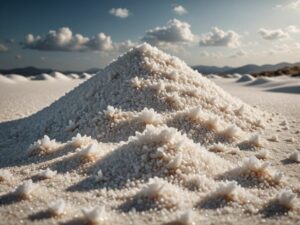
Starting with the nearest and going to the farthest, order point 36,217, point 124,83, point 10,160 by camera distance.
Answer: point 36,217 < point 10,160 < point 124,83

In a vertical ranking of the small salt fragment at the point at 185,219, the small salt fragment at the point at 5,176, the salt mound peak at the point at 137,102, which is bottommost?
the small salt fragment at the point at 185,219

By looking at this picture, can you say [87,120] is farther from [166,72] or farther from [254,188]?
[254,188]

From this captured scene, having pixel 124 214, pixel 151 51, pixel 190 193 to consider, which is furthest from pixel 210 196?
pixel 151 51

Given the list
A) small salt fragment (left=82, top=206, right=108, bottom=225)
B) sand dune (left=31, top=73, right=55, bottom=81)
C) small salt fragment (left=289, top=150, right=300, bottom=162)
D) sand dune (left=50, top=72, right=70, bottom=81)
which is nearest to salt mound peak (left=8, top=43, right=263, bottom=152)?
small salt fragment (left=289, top=150, right=300, bottom=162)

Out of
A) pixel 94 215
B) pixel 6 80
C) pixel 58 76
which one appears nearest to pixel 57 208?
pixel 94 215

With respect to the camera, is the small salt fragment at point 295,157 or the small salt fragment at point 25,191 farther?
the small salt fragment at point 295,157

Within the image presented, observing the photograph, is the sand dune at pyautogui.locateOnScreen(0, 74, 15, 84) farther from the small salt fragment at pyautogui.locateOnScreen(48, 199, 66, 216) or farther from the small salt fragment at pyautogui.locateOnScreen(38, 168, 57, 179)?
the small salt fragment at pyautogui.locateOnScreen(48, 199, 66, 216)

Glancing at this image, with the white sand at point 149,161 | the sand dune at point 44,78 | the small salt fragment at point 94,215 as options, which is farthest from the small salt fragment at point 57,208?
the sand dune at point 44,78

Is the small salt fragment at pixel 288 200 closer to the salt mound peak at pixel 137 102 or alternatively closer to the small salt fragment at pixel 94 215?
the small salt fragment at pixel 94 215

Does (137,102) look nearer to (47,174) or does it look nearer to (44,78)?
(47,174)
